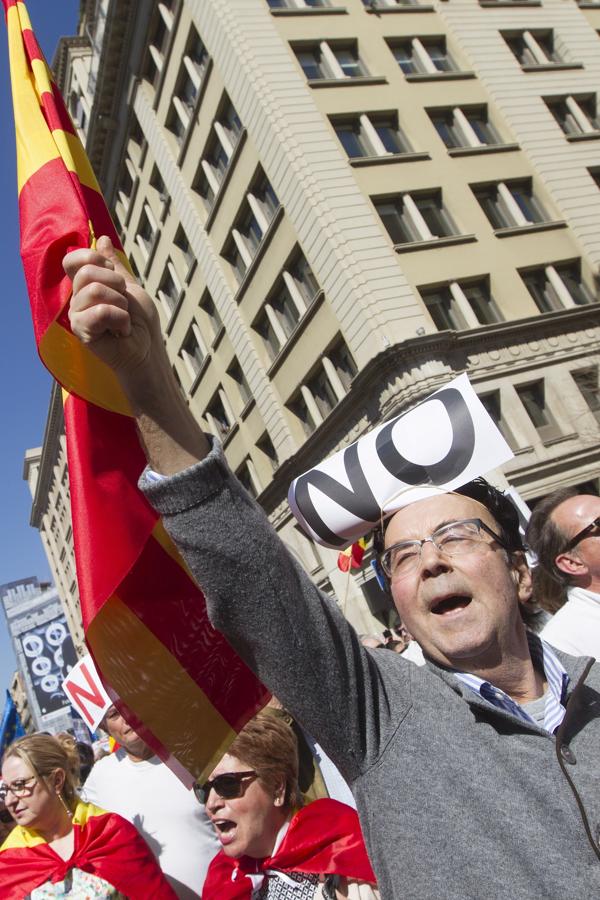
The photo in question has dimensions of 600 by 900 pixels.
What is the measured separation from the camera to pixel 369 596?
20438 mm

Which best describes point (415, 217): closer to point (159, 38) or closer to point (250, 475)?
point (250, 475)

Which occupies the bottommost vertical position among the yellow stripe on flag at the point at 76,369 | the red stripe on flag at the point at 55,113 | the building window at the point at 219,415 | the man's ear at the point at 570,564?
the man's ear at the point at 570,564

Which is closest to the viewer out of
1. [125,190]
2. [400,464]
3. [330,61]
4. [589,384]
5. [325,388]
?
[400,464]

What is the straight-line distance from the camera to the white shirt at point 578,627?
3193mm

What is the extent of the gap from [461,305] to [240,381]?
8.76m

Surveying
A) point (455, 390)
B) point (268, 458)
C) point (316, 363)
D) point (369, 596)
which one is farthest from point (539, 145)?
point (455, 390)

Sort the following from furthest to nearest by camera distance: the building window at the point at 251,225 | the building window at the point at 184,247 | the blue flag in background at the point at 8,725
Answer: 1. the building window at the point at 184,247
2. the building window at the point at 251,225
3. the blue flag in background at the point at 8,725

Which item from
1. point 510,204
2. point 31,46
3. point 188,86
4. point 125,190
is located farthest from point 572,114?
point 31,46

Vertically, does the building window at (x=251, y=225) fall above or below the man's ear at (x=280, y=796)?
above

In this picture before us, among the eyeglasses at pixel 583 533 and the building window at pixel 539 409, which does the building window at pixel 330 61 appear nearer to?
the building window at pixel 539 409

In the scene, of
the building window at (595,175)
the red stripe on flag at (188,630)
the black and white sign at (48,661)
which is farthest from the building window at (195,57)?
the red stripe on flag at (188,630)

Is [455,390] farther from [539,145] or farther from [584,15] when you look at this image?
[584,15]

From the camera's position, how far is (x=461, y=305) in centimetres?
1928

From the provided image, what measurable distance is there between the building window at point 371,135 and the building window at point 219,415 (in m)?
9.31
